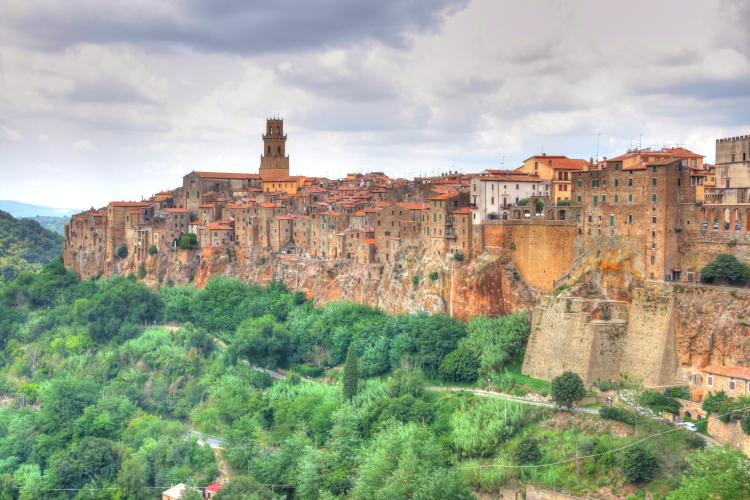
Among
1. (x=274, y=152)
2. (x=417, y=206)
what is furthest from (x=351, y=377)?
(x=274, y=152)

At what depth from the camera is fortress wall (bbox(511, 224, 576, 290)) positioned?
46781mm

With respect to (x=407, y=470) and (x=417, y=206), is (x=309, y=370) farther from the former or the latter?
(x=407, y=470)

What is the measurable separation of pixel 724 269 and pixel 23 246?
102774 millimetres

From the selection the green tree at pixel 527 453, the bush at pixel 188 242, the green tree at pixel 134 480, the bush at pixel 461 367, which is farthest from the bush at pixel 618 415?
the bush at pixel 188 242

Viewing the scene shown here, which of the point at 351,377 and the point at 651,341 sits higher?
the point at 651,341

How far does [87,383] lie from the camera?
55.2 meters

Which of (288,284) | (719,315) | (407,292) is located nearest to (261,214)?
(288,284)

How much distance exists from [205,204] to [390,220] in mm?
25418

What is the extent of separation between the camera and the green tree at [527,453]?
122ft

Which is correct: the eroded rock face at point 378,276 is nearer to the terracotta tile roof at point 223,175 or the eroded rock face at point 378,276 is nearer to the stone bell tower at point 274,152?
the terracotta tile roof at point 223,175

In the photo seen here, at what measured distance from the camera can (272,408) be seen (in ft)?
164

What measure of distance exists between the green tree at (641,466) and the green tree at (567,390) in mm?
5488

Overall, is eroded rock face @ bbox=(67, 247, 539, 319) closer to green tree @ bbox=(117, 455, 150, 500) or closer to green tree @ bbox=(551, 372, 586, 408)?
green tree @ bbox=(551, 372, 586, 408)

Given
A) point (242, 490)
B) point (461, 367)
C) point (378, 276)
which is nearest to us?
point (242, 490)
